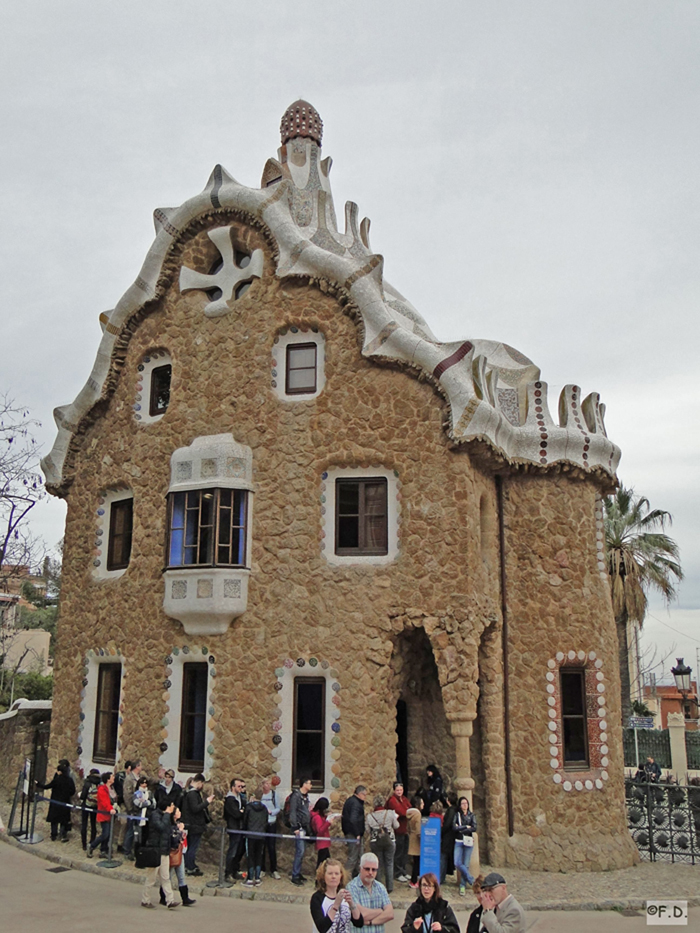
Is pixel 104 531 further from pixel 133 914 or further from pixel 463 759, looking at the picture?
pixel 463 759

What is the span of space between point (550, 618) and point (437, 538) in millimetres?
2735

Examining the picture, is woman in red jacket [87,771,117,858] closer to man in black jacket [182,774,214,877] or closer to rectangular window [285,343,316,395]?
man in black jacket [182,774,214,877]

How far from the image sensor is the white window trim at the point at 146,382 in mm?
15117

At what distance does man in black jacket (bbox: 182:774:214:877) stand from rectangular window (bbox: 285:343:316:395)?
6.10 meters

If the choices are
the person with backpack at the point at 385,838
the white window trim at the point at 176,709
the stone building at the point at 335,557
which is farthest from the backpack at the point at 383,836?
the white window trim at the point at 176,709

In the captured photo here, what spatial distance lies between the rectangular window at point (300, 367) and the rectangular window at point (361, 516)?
68.4 inches

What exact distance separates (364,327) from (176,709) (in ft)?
21.9

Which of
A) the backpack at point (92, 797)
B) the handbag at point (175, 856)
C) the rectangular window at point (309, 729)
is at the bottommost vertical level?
the handbag at point (175, 856)

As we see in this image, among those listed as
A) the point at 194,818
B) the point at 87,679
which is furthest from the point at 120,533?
the point at 194,818

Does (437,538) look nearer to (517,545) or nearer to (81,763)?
(517,545)

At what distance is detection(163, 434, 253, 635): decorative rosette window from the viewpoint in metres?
13.0

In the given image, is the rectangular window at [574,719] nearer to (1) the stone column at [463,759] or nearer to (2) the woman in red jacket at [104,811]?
(1) the stone column at [463,759]

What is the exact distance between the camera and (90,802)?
516 inches

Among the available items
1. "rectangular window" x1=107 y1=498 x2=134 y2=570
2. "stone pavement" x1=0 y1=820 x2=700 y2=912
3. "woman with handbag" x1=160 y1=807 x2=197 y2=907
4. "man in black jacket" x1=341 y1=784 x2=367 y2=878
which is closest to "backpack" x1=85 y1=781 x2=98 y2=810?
"stone pavement" x1=0 y1=820 x2=700 y2=912
